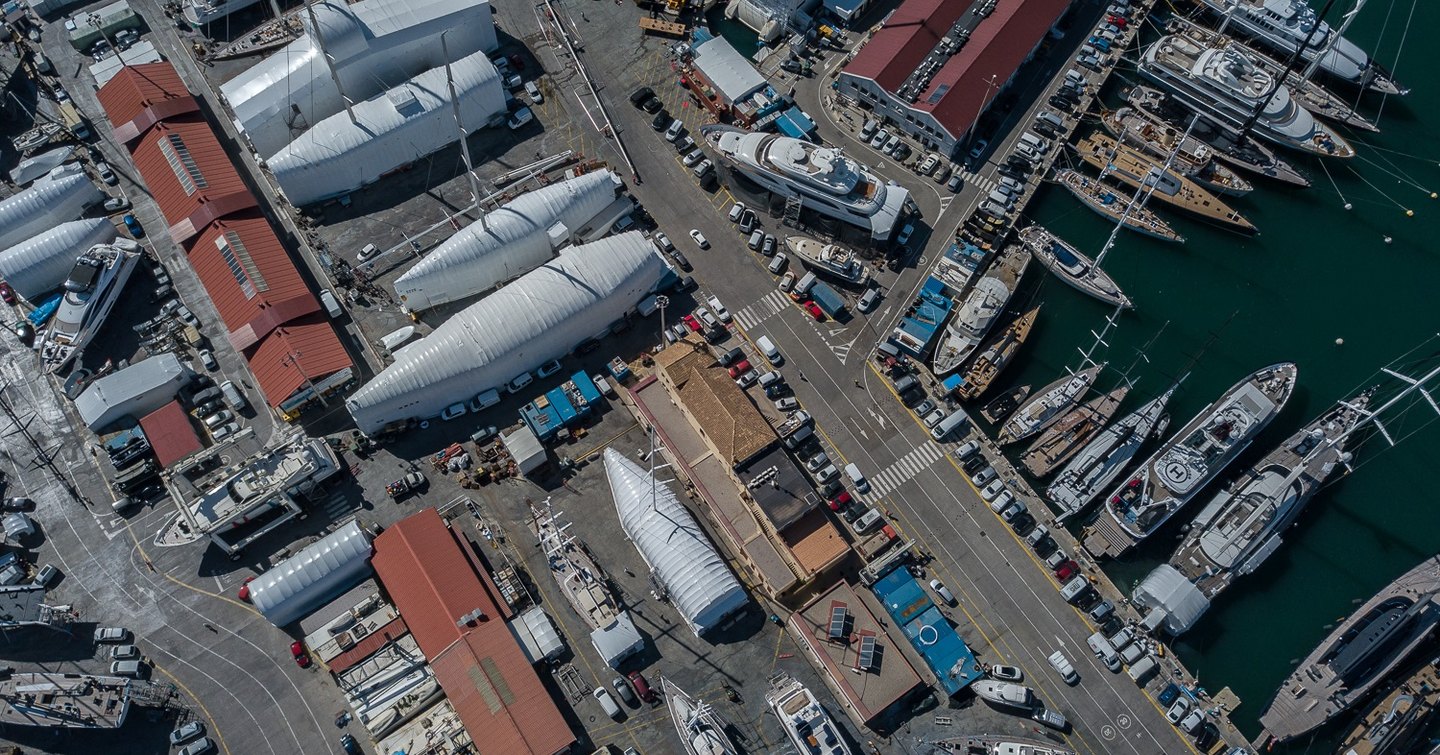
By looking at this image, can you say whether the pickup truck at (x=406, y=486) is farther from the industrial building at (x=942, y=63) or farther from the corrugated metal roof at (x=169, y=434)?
the industrial building at (x=942, y=63)

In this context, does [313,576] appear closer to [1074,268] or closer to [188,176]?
[188,176]

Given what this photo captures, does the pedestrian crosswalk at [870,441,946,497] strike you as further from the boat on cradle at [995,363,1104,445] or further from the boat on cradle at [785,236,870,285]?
the boat on cradle at [785,236,870,285]

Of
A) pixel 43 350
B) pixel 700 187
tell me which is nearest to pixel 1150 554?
pixel 700 187

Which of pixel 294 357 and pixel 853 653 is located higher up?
pixel 294 357

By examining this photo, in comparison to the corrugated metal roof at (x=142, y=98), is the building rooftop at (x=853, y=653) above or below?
below

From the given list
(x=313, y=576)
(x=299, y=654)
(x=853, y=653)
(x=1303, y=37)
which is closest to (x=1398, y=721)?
(x=853, y=653)

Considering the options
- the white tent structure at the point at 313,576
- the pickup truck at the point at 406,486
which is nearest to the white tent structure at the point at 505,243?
the pickup truck at the point at 406,486
